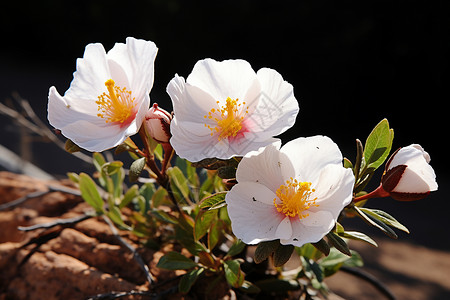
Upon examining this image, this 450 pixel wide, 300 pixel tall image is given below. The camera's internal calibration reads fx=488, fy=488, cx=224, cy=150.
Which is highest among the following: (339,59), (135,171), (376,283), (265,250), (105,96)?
(105,96)

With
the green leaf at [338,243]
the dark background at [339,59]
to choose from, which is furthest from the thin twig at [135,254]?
the dark background at [339,59]

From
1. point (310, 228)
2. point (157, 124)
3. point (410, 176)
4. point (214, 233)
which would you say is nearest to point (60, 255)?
point (214, 233)

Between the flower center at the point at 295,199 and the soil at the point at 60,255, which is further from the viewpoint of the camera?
the soil at the point at 60,255

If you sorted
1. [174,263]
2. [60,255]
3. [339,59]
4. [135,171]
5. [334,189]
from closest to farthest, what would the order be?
[334,189]
[135,171]
[174,263]
[60,255]
[339,59]

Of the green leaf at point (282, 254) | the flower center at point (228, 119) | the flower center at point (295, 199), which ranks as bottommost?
the green leaf at point (282, 254)

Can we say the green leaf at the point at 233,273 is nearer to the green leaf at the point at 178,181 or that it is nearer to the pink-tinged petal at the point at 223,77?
the green leaf at the point at 178,181

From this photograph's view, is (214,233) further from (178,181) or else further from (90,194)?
(90,194)

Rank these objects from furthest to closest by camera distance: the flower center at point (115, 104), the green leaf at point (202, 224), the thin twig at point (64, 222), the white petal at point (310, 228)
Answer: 1. the thin twig at point (64, 222)
2. the green leaf at point (202, 224)
3. the flower center at point (115, 104)
4. the white petal at point (310, 228)
